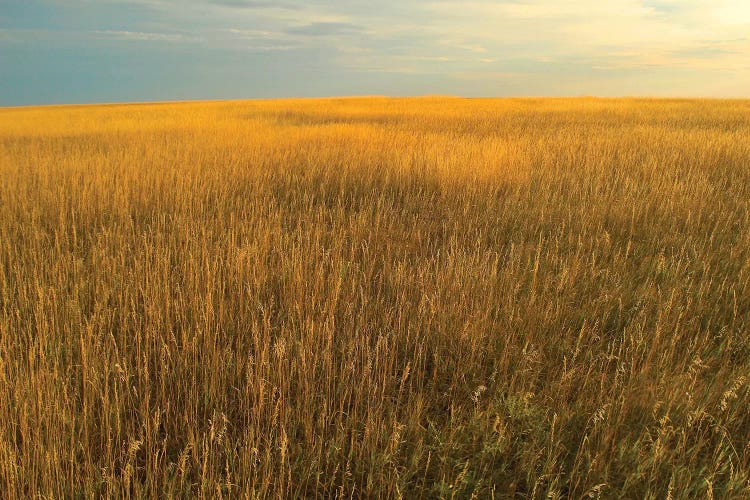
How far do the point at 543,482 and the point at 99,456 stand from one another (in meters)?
1.90

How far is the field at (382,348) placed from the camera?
5.73 feet

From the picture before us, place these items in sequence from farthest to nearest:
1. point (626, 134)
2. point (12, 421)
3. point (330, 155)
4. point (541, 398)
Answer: point (626, 134) < point (330, 155) < point (541, 398) < point (12, 421)


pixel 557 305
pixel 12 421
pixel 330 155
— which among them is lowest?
pixel 12 421

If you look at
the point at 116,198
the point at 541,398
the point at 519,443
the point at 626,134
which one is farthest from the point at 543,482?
the point at 626,134

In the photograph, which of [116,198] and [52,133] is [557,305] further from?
[52,133]

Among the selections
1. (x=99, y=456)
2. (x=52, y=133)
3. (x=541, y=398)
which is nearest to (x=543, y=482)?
(x=541, y=398)

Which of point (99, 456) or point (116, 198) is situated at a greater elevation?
point (116, 198)

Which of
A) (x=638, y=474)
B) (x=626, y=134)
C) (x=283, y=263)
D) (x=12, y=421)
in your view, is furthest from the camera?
(x=626, y=134)

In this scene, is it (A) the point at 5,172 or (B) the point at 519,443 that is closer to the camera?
(B) the point at 519,443

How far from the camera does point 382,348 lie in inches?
98.3

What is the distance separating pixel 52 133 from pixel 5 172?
9.00 m

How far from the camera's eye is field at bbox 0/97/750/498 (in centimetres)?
175

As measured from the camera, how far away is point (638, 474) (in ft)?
5.49

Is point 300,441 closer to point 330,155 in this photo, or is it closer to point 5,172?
point 330,155
